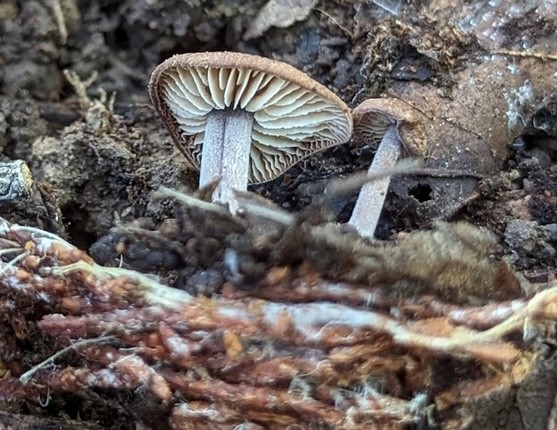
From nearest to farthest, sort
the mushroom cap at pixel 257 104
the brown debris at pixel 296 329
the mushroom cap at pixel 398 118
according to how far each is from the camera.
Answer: the brown debris at pixel 296 329
the mushroom cap at pixel 257 104
the mushroom cap at pixel 398 118

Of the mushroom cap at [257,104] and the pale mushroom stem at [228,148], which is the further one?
the pale mushroom stem at [228,148]

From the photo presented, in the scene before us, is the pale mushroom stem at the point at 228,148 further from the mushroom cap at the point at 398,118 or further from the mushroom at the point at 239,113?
the mushroom cap at the point at 398,118

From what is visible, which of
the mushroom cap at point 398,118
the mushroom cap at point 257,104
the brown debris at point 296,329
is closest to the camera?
the brown debris at point 296,329

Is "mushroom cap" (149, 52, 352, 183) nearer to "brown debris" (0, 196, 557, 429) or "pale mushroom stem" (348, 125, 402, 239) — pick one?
"pale mushroom stem" (348, 125, 402, 239)

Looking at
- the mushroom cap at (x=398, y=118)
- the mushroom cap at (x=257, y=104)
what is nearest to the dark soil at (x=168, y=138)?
the mushroom cap at (x=257, y=104)

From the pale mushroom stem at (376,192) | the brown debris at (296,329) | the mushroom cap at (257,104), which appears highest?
the mushroom cap at (257,104)

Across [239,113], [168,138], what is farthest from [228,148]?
[168,138]

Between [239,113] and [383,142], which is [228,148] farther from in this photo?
[383,142]

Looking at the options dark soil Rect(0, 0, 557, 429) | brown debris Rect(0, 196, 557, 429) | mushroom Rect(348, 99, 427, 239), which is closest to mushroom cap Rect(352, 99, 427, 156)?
mushroom Rect(348, 99, 427, 239)
